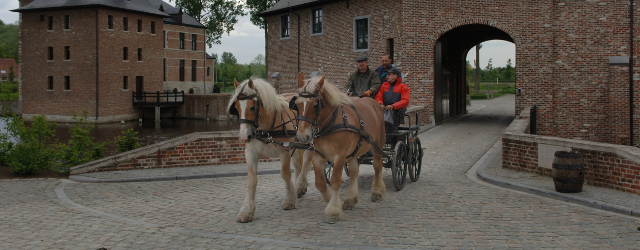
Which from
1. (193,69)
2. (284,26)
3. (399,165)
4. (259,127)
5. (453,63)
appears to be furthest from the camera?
(193,69)

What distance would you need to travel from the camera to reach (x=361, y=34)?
83.8 feet

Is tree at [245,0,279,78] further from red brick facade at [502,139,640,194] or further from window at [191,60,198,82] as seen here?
red brick facade at [502,139,640,194]

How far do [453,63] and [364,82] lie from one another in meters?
19.8

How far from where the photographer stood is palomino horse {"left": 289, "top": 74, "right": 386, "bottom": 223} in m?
6.29

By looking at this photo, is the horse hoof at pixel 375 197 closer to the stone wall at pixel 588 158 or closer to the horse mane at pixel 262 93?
the horse mane at pixel 262 93

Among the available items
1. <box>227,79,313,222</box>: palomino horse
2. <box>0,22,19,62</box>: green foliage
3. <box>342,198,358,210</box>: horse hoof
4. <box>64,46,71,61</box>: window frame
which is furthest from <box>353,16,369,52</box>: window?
<box>0,22,19,62</box>: green foliage

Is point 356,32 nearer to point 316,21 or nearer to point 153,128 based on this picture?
point 316,21

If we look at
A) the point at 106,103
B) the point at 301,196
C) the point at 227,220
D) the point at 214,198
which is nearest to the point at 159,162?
the point at 214,198

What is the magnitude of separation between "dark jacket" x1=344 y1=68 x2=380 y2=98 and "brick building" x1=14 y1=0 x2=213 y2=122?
126 ft

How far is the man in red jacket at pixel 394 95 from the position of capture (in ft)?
28.6

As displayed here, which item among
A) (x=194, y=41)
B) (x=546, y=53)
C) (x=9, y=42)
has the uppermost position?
(x=9, y=42)

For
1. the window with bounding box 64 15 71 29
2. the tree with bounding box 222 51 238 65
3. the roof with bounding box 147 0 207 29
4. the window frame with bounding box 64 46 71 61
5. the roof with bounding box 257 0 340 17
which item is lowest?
the window frame with bounding box 64 46 71 61

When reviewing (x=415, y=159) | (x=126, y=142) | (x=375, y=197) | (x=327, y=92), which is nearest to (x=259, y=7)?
(x=126, y=142)

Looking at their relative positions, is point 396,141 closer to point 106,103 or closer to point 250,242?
point 250,242
